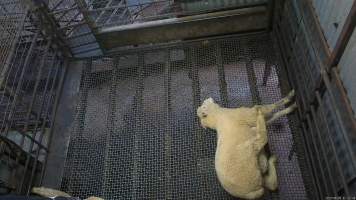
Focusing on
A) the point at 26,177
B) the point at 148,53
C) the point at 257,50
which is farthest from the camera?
the point at 148,53

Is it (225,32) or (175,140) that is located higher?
(225,32)

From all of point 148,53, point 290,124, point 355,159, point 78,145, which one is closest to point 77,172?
point 78,145

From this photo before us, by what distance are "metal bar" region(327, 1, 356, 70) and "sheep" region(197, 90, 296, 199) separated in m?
1.06

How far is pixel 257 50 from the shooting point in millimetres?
5398

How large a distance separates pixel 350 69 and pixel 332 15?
0.67 meters

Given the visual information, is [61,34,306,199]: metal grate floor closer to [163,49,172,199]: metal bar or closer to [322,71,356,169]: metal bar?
[163,49,172,199]: metal bar

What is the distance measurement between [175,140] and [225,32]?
6.80ft

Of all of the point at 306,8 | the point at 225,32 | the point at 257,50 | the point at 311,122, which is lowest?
the point at 311,122

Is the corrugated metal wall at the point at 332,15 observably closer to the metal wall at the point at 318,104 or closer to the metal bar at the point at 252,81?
the metal wall at the point at 318,104

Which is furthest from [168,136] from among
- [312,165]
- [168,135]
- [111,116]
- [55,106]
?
[55,106]

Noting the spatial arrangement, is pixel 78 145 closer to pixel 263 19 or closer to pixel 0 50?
pixel 0 50

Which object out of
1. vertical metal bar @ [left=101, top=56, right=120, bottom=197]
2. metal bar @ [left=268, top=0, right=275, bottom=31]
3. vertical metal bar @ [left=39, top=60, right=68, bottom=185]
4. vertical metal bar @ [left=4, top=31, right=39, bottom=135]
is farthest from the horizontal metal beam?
vertical metal bar @ [left=4, top=31, right=39, bottom=135]

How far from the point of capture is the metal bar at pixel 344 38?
2645 millimetres

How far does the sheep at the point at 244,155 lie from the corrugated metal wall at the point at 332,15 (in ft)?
3.80
